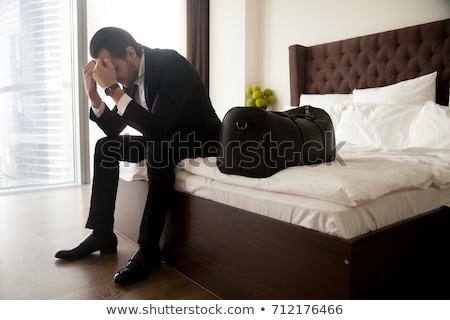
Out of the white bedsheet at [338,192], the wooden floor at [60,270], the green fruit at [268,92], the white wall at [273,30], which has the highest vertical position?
the white wall at [273,30]

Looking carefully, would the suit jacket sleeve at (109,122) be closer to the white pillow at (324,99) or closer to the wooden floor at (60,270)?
the wooden floor at (60,270)

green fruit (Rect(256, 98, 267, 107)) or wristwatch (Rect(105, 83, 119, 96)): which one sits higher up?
green fruit (Rect(256, 98, 267, 107))

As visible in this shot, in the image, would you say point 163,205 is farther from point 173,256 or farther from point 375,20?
point 375,20

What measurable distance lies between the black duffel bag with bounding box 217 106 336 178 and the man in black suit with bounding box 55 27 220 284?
0.94 feet

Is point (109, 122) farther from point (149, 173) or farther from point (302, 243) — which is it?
point (302, 243)

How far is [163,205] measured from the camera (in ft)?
5.05

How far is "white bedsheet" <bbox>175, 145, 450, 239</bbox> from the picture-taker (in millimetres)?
1009

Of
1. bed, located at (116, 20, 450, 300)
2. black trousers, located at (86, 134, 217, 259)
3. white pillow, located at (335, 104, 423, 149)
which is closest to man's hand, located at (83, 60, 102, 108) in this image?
black trousers, located at (86, 134, 217, 259)

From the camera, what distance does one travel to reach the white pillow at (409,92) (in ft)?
7.52

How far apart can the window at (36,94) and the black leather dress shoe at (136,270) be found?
2.68 metres

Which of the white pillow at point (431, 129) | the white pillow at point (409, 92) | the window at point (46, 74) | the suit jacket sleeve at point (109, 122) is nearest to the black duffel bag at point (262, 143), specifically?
the suit jacket sleeve at point (109, 122)

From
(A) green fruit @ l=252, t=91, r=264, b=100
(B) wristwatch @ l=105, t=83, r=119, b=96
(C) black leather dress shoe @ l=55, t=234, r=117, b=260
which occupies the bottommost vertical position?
(C) black leather dress shoe @ l=55, t=234, r=117, b=260

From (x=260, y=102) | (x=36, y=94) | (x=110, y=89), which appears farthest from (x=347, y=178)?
(x=36, y=94)

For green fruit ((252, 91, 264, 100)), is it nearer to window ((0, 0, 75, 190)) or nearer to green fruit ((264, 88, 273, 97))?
green fruit ((264, 88, 273, 97))
